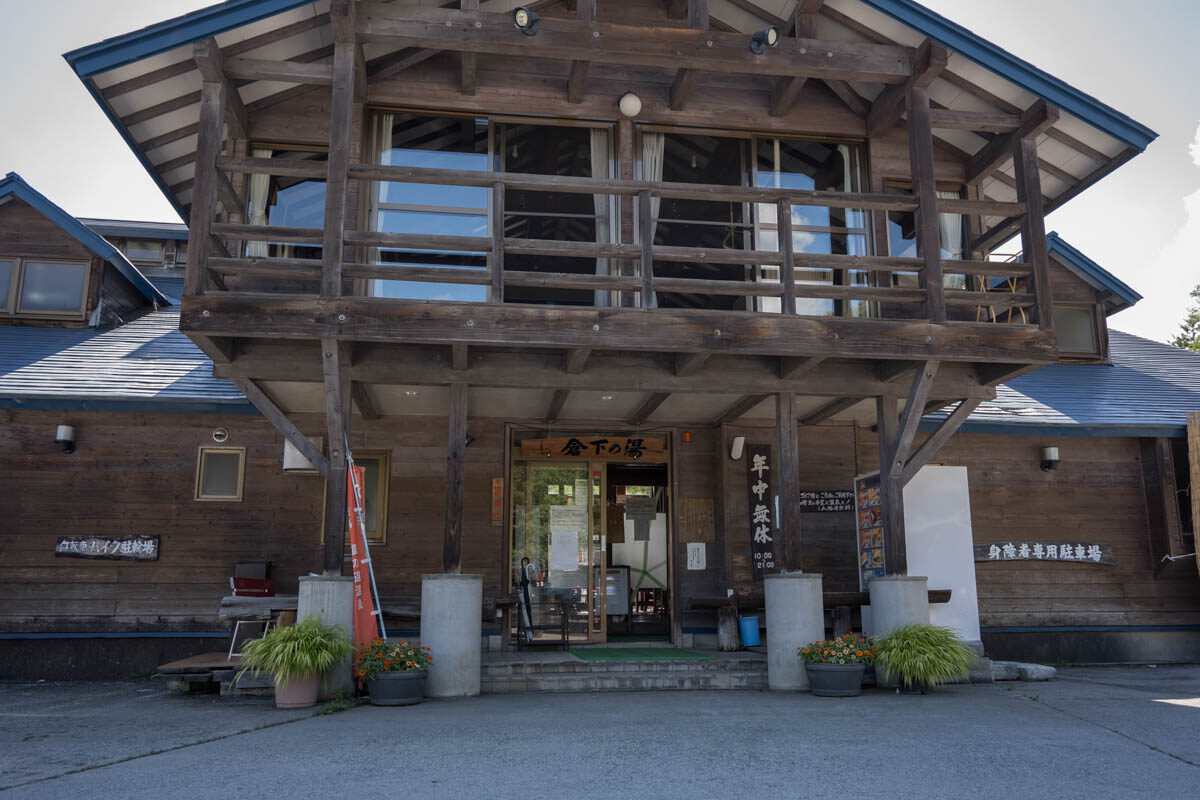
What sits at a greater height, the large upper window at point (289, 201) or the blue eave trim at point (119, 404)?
the large upper window at point (289, 201)

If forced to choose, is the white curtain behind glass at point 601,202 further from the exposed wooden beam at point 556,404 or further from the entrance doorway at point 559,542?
the entrance doorway at point 559,542

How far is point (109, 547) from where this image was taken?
35.1 feet

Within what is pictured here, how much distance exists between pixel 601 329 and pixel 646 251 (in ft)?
2.87

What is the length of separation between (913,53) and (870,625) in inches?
224

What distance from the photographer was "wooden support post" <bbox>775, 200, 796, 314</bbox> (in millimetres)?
8781

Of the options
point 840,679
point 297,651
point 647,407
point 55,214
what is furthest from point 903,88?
point 55,214

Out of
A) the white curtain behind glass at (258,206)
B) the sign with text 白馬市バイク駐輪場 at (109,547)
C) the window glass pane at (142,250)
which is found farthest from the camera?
the window glass pane at (142,250)

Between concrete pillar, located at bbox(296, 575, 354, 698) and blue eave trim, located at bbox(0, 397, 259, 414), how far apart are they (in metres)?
3.21

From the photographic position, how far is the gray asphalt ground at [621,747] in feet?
16.8

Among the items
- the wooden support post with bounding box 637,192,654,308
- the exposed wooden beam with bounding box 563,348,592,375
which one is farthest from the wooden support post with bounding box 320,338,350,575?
the wooden support post with bounding box 637,192,654,308

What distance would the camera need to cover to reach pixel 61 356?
1145cm

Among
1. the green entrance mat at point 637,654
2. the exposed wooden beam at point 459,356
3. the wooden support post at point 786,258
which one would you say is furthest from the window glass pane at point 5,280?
the wooden support post at point 786,258

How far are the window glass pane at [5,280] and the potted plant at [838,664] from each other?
1078 centimetres

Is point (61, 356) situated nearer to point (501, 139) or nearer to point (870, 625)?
point (501, 139)
